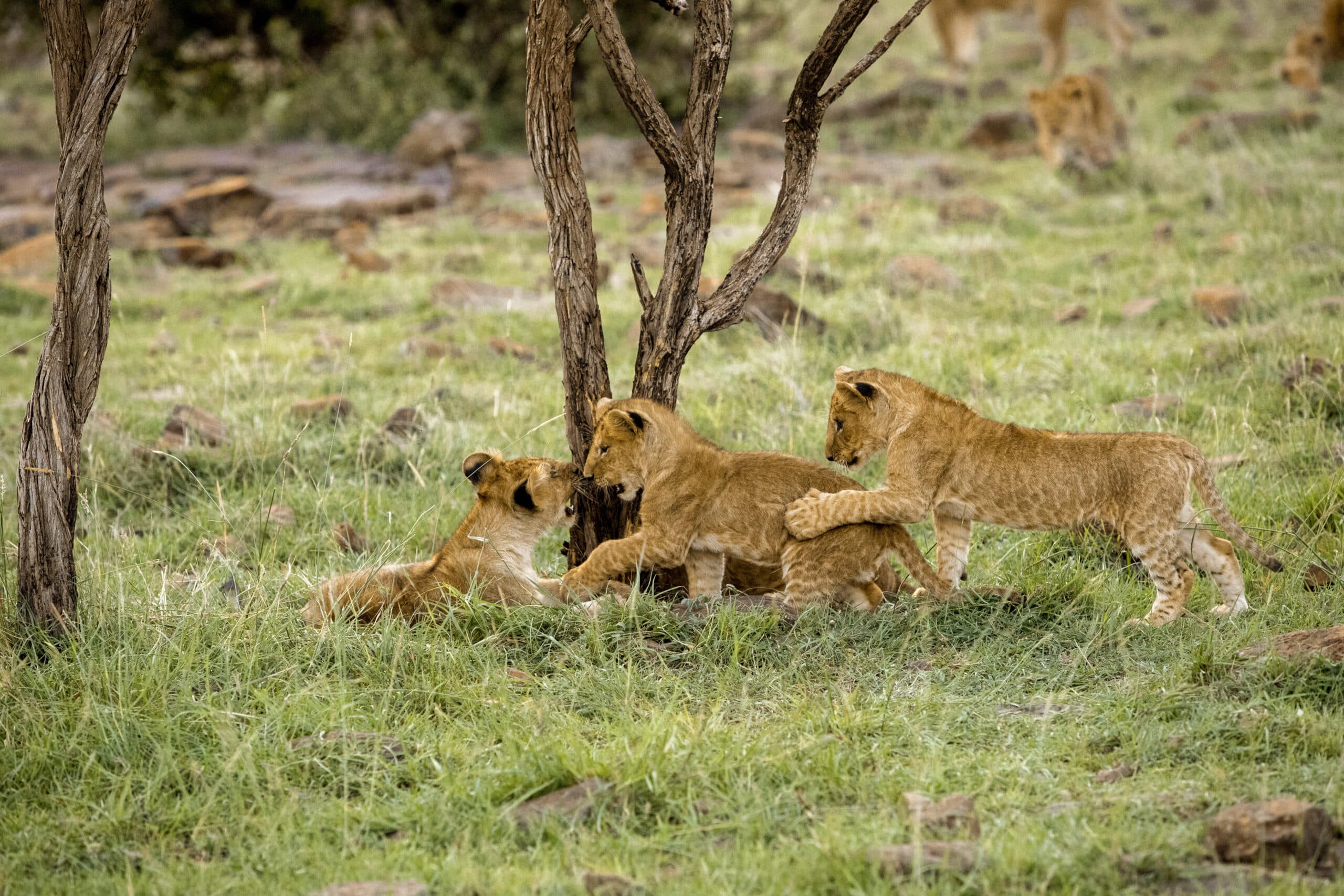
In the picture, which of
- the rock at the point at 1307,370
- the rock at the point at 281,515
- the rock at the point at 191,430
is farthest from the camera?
the rock at the point at 191,430

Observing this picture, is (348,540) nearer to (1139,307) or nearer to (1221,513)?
(1221,513)

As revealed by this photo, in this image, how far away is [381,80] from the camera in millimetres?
19562

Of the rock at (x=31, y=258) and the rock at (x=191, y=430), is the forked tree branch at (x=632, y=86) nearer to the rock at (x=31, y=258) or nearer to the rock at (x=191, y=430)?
the rock at (x=191, y=430)

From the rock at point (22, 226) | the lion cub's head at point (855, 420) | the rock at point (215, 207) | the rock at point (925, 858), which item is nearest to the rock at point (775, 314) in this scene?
the lion cub's head at point (855, 420)

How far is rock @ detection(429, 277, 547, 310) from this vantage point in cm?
1102

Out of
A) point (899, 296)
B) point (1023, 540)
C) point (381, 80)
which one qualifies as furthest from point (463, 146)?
point (1023, 540)

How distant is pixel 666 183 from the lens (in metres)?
5.33

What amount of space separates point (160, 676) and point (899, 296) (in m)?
7.00

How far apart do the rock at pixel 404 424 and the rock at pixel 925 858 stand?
15.8 ft

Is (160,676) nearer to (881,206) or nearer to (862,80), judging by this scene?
(881,206)

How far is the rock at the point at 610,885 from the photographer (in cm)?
329

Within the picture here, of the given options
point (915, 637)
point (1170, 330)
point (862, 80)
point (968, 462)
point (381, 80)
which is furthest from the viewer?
point (862, 80)

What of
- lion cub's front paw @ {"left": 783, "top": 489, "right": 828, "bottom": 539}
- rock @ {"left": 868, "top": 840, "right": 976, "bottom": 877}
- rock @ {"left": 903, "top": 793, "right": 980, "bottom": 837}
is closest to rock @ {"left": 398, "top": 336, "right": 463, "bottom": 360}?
lion cub's front paw @ {"left": 783, "top": 489, "right": 828, "bottom": 539}

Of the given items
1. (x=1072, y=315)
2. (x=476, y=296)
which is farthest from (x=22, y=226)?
(x=1072, y=315)
